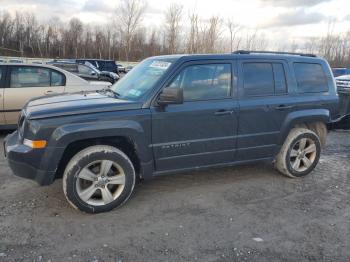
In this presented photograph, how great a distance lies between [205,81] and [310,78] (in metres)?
1.84

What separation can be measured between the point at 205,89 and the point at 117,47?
64855 mm

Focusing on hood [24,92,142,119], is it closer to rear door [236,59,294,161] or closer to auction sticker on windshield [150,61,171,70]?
auction sticker on windshield [150,61,171,70]

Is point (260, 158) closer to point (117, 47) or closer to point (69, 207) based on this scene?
point (69, 207)

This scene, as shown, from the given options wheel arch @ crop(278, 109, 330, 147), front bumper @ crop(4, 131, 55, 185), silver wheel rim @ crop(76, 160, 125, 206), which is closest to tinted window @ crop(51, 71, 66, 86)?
front bumper @ crop(4, 131, 55, 185)

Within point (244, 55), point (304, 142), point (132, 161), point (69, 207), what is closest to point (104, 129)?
point (132, 161)

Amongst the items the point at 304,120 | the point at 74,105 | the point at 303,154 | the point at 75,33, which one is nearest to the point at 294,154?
the point at 303,154

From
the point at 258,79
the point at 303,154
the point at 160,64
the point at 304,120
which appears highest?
the point at 160,64

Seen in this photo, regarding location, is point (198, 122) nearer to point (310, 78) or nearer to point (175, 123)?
point (175, 123)

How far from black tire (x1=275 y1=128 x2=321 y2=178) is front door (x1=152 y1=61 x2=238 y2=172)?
996mm

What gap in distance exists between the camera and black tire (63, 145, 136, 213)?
381cm

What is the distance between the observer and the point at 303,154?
211 inches

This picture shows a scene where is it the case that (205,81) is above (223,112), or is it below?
above

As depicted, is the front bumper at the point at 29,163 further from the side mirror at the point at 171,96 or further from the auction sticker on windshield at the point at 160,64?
the auction sticker on windshield at the point at 160,64

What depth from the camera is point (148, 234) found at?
359 centimetres
